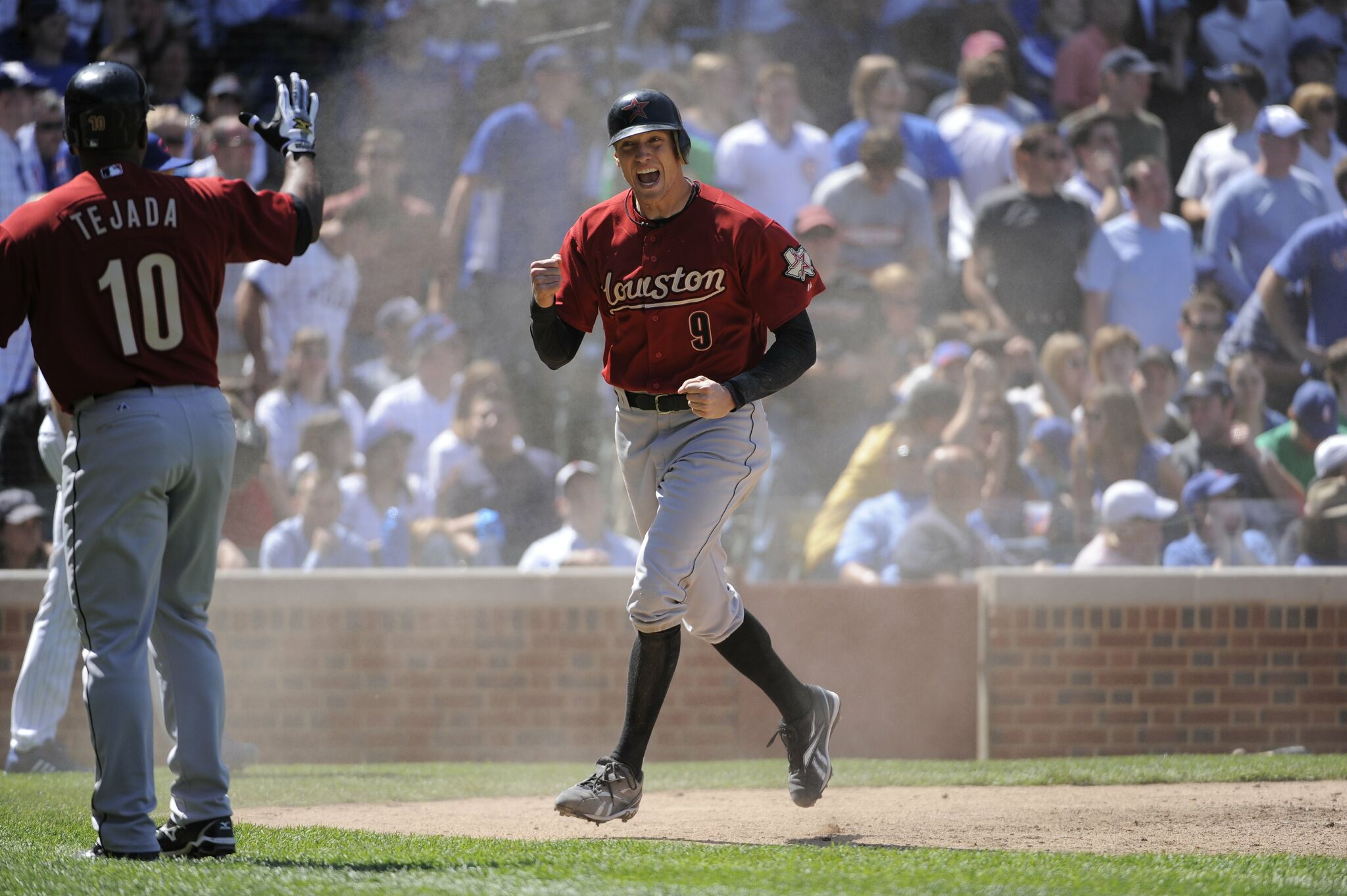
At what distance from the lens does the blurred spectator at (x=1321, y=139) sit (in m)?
9.62

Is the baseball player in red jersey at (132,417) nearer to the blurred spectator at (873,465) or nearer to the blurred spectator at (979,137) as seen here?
the blurred spectator at (873,465)

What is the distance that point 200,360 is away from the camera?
382 cm

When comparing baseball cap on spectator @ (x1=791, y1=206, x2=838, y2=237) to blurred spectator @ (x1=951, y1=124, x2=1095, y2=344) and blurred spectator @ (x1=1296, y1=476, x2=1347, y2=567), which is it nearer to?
blurred spectator @ (x1=951, y1=124, x2=1095, y2=344)

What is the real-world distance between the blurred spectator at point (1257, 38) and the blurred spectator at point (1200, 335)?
193 cm

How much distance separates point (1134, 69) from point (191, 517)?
25.4ft

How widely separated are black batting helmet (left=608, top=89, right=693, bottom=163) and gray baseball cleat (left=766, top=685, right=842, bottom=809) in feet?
5.60

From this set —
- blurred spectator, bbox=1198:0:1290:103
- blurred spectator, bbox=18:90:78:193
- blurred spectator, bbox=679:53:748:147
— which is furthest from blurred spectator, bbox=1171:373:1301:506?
blurred spectator, bbox=18:90:78:193

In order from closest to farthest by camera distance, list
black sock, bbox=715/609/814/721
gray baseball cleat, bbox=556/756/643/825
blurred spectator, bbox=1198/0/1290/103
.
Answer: gray baseball cleat, bbox=556/756/643/825, black sock, bbox=715/609/814/721, blurred spectator, bbox=1198/0/1290/103

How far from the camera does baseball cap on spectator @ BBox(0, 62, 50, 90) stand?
898 centimetres

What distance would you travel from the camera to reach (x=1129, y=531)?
7.69 meters

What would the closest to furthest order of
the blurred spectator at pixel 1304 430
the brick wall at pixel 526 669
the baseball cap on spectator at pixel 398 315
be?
1. the brick wall at pixel 526 669
2. the blurred spectator at pixel 1304 430
3. the baseball cap on spectator at pixel 398 315

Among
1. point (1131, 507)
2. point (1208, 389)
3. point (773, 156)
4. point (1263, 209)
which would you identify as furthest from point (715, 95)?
point (1131, 507)

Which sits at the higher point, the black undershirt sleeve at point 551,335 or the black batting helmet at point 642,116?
the black batting helmet at point 642,116

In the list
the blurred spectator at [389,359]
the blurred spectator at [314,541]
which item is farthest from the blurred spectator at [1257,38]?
the blurred spectator at [314,541]
